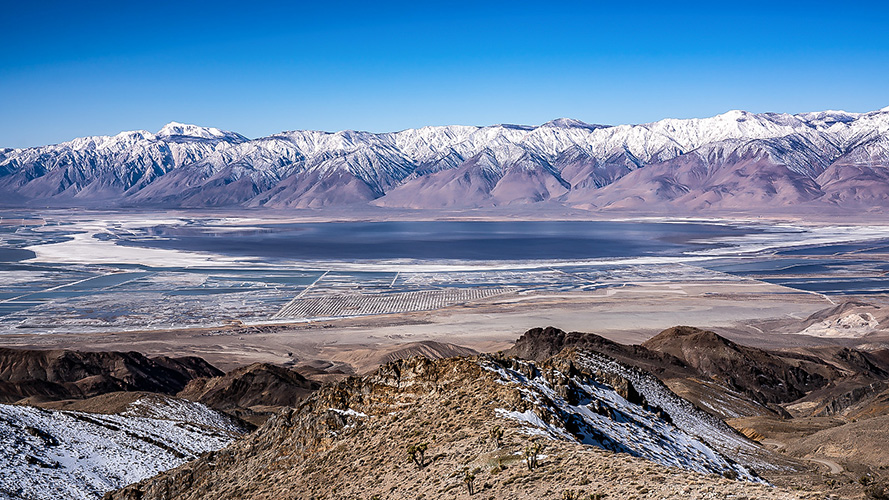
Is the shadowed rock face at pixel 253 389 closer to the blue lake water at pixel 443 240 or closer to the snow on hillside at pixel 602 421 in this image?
the snow on hillside at pixel 602 421

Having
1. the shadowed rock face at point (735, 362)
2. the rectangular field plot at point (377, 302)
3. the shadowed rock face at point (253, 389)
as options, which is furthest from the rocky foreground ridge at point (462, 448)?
the rectangular field plot at point (377, 302)

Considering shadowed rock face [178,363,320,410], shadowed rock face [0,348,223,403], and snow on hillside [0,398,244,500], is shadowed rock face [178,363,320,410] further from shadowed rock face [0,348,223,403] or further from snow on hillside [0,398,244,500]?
snow on hillside [0,398,244,500]

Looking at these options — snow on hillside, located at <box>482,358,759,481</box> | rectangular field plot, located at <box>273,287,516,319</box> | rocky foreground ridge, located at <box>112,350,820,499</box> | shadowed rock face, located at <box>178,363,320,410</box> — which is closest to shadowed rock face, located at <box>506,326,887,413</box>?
shadowed rock face, located at <box>178,363,320,410</box>

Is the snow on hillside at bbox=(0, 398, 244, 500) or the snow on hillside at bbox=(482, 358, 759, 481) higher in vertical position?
the snow on hillside at bbox=(482, 358, 759, 481)

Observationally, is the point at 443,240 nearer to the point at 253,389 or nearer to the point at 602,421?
the point at 253,389

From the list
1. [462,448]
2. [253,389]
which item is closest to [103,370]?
[253,389]
